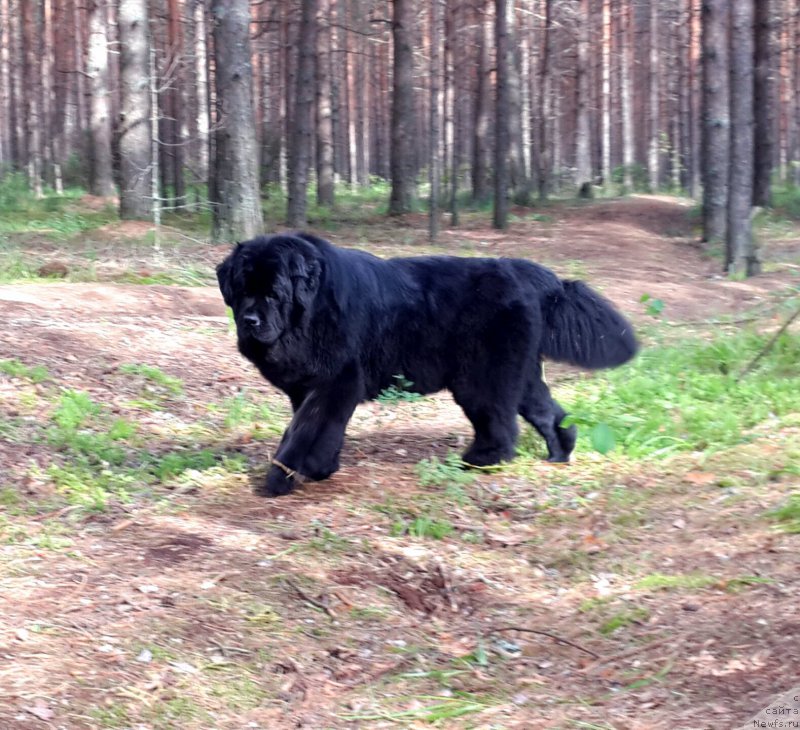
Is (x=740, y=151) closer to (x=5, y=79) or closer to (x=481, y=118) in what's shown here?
(x=481, y=118)

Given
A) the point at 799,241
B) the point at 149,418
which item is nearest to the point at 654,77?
the point at 799,241

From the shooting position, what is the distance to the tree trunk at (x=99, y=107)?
2344cm

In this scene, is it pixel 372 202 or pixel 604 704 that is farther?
pixel 372 202

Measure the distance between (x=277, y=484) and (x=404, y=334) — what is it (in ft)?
4.47

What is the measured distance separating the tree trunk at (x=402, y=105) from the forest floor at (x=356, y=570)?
594 inches

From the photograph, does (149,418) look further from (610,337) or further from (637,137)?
(637,137)

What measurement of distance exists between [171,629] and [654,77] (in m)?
35.1

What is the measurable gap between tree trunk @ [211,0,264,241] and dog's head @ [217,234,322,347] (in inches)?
373

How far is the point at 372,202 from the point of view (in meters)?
30.7

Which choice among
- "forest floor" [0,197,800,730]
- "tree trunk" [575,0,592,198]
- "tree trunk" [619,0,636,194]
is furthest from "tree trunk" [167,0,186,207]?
"forest floor" [0,197,800,730]

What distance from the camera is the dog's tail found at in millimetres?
7152

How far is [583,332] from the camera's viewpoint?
7.17 m

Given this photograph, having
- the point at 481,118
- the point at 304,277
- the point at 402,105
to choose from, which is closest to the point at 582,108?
the point at 481,118

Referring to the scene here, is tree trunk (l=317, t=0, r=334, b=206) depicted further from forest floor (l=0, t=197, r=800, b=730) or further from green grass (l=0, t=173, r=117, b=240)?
forest floor (l=0, t=197, r=800, b=730)
